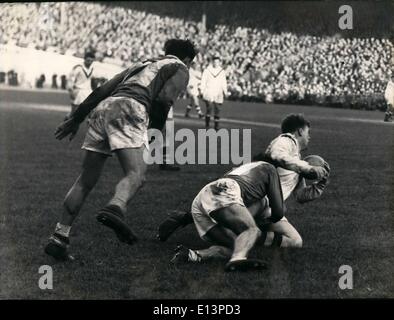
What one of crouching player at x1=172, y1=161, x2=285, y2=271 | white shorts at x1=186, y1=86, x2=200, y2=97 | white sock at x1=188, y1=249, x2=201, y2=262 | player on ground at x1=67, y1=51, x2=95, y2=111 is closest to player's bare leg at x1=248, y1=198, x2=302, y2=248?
crouching player at x1=172, y1=161, x2=285, y2=271

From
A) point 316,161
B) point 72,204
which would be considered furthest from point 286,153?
point 72,204

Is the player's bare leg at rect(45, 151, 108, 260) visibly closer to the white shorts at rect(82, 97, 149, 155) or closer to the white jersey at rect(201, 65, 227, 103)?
the white shorts at rect(82, 97, 149, 155)

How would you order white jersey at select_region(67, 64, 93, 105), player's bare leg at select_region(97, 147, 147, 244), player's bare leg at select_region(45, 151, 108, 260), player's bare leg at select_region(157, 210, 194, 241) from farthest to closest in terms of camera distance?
1. white jersey at select_region(67, 64, 93, 105)
2. player's bare leg at select_region(157, 210, 194, 241)
3. player's bare leg at select_region(45, 151, 108, 260)
4. player's bare leg at select_region(97, 147, 147, 244)

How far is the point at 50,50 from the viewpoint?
23125 millimetres

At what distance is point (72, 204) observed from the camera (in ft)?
18.2

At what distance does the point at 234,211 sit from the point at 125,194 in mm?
824

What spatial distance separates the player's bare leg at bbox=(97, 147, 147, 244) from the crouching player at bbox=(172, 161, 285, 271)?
0.60 meters

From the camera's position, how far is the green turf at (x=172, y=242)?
5.04 m

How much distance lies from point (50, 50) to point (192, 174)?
14538 mm

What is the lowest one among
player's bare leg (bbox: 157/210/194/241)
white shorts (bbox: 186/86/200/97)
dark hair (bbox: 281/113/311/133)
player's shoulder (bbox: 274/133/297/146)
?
player's bare leg (bbox: 157/210/194/241)

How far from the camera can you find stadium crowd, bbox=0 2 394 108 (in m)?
14.6
